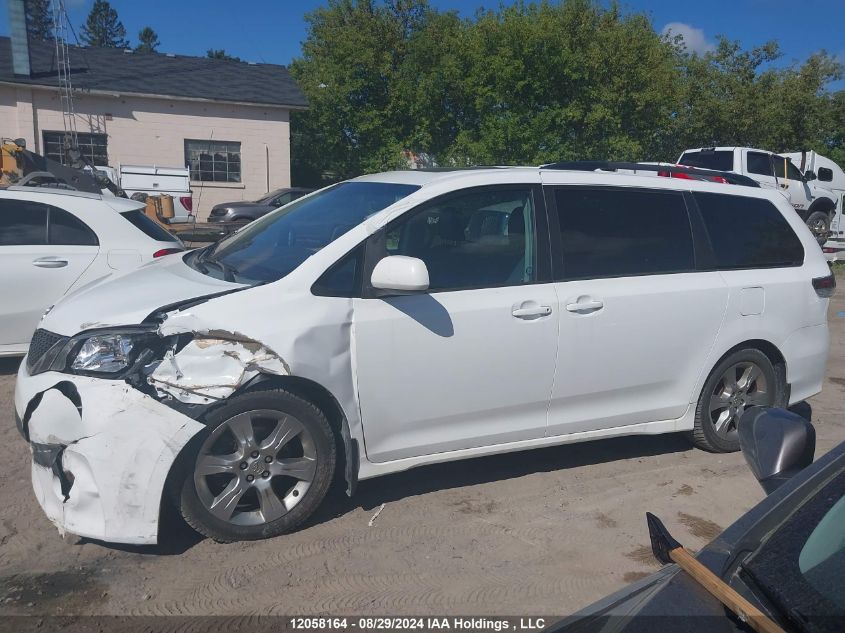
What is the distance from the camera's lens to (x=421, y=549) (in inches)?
162

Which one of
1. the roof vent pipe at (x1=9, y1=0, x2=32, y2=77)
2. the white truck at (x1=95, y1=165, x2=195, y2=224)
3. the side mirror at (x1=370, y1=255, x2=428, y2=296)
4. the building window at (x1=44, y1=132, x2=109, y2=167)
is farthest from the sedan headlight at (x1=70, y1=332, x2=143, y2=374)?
the roof vent pipe at (x1=9, y1=0, x2=32, y2=77)

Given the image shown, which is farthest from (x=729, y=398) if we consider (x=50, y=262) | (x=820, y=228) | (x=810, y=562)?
(x=820, y=228)

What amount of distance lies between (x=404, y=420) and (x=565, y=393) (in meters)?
1.02

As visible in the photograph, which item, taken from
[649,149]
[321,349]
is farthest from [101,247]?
[649,149]

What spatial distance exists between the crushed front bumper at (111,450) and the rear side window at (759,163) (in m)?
16.8

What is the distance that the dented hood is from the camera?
3.95m

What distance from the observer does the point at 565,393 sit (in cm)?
477

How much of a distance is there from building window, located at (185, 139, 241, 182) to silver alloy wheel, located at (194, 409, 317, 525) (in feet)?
76.7

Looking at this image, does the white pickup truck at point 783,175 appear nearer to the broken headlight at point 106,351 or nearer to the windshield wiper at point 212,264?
the windshield wiper at point 212,264

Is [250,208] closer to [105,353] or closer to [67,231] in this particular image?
[67,231]

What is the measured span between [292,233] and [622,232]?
198cm

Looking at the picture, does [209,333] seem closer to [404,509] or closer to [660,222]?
[404,509]

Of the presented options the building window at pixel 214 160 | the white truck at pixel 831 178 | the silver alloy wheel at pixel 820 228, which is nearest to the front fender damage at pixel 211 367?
the silver alloy wheel at pixel 820 228

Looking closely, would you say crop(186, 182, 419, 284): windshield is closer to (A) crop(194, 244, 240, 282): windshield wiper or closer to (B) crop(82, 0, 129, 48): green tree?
(A) crop(194, 244, 240, 282): windshield wiper
